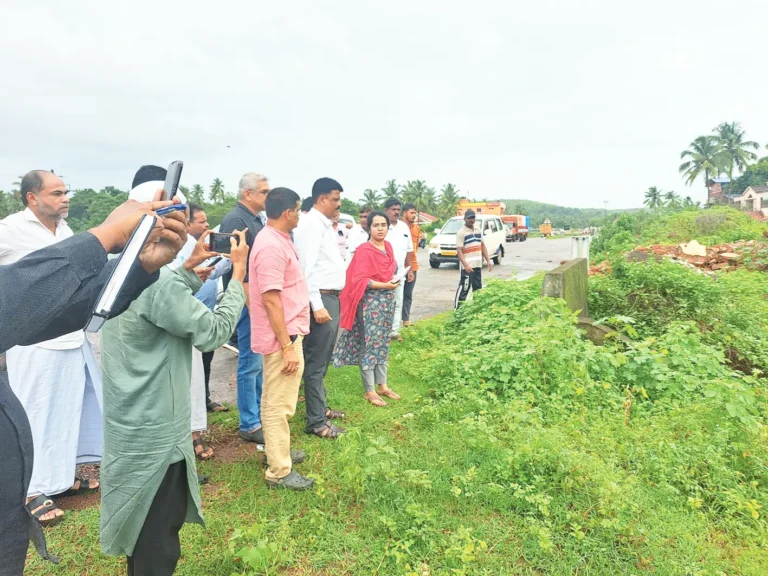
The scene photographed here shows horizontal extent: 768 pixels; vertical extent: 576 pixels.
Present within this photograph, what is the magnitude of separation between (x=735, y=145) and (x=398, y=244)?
209ft

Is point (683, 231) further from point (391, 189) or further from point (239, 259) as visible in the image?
point (391, 189)

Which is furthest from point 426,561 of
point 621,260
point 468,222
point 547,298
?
point 621,260

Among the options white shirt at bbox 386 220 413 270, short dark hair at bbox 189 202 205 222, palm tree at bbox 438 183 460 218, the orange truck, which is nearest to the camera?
short dark hair at bbox 189 202 205 222

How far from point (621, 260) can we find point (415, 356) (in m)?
4.13

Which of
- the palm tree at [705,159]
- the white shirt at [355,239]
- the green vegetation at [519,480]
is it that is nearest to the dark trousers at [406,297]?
the white shirt at [355,239]

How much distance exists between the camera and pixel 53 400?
282 centimetres

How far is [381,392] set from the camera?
4.51m

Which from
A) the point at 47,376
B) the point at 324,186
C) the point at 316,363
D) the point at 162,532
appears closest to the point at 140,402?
the point at 162,532

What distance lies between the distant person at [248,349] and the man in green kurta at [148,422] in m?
1.70

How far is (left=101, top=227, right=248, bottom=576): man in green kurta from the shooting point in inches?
72.0

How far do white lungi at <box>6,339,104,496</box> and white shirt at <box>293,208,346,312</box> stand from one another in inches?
61.8

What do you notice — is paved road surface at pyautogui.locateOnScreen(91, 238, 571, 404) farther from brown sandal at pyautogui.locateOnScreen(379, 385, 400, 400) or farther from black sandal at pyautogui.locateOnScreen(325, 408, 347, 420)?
brown sandal at pyautogui.locateOnScreen(379, 385, 400, 400)

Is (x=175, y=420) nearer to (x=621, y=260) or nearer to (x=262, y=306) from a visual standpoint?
(x=262, y=306)

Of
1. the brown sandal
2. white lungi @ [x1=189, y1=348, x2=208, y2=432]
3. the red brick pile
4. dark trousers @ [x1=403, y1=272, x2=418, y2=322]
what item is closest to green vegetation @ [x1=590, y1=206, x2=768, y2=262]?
the red brick pile
